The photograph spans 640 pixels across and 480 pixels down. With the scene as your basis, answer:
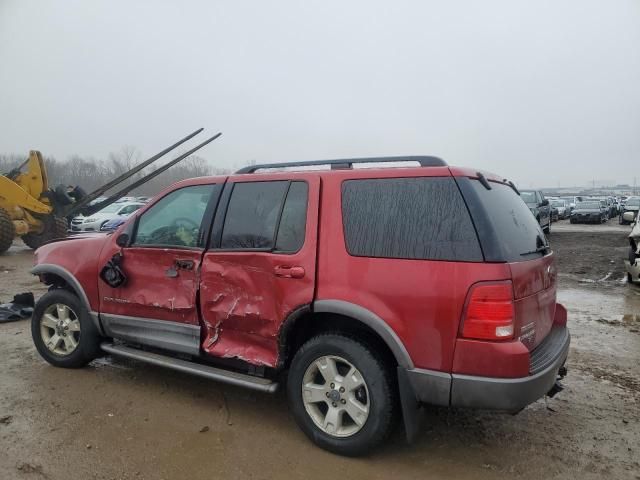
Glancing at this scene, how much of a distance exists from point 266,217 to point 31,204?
1347 cm

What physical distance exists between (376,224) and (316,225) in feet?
1.38

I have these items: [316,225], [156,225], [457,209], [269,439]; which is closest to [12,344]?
[156,225]

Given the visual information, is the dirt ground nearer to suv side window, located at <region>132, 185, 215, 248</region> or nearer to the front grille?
the front grille

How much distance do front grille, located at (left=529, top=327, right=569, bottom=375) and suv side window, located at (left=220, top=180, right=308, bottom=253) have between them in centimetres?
163

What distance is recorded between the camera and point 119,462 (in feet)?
10.0

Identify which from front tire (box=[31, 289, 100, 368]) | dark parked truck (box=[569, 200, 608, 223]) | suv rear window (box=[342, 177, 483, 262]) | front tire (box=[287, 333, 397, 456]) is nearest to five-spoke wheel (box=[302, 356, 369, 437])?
front tire (box=[287, 333, 397, 456])

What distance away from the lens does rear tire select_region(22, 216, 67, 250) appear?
14.8 meters

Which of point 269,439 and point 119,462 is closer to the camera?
point 119,462

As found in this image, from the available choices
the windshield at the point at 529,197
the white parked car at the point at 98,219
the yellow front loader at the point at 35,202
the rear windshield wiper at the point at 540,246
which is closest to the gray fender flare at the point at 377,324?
the rear windshield wiper at the point at 540,246

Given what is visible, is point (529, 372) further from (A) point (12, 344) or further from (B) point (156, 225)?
(A) point (12, 344)

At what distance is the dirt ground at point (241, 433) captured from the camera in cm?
301

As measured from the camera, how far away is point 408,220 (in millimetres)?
3004

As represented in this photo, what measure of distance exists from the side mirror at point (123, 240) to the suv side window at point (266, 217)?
1039 millimetres

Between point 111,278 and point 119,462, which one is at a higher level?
point 111,278
